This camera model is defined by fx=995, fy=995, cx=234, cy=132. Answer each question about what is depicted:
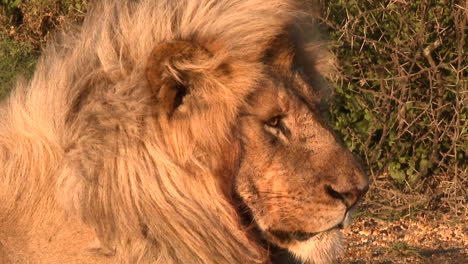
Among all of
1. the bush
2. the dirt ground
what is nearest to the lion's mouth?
the dirt ground

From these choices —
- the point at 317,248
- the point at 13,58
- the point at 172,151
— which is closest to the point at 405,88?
the point at 13,58

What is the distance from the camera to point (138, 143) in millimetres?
2678

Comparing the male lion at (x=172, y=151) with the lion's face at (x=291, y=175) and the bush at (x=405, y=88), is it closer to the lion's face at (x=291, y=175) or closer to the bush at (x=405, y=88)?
the lion's face at (x=291, y=175)

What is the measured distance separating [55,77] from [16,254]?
50 centimetres

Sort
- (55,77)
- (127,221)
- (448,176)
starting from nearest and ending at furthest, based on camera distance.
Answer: (127,221) → (55,77) → (448,176)

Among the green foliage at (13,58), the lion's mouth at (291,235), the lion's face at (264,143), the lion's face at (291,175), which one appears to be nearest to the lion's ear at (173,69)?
the lion's face at (264,143)

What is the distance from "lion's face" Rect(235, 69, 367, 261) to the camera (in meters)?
2.76

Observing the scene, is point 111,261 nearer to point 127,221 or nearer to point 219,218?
point 127,221

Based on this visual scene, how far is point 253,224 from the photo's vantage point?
2766 millimetres

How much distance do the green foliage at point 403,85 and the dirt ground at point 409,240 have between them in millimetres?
375

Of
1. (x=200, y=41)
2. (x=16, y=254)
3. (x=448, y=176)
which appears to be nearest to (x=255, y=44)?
(x=200, y=41)

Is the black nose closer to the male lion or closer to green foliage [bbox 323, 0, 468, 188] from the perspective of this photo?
the male lion

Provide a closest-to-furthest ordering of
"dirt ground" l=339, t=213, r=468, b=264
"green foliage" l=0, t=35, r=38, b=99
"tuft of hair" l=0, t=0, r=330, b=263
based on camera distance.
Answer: "tuft of hair" l=0, t=0, r=330, b=263, "dirt ground" l=339, t=213, r=468, b=264, "green foliage" l=0, t=35, r=38, b=99

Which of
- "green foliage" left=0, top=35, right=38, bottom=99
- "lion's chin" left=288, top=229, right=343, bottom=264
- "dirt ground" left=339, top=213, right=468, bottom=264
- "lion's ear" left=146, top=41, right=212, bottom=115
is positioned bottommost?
"dirt ground" left=339, top=213, right=468, bottom=264
